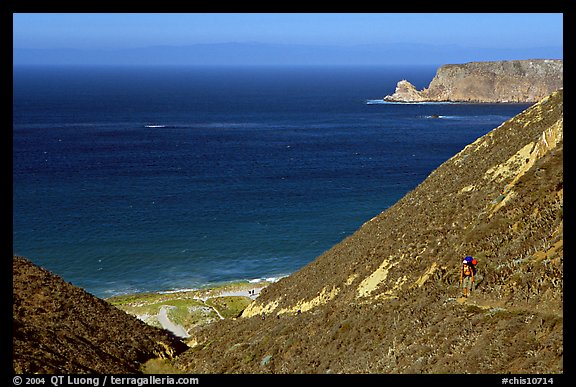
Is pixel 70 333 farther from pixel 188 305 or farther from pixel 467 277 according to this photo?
pixel 188 305

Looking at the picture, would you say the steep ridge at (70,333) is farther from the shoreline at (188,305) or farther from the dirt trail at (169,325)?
the dirt trail at (169,325)

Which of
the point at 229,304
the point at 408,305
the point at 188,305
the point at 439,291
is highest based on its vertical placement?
the point at 439,291

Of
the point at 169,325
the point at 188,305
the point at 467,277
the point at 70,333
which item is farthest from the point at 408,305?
the point at 188,305

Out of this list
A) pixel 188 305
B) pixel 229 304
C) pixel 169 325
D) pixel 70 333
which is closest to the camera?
pixel 70 333

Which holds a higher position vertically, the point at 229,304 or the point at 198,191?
the point at 198,191

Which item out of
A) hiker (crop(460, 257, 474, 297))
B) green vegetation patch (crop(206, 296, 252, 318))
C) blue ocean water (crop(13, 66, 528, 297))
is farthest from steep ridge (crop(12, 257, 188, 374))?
blue ocean water (crop(13, 66, 528, 297))
